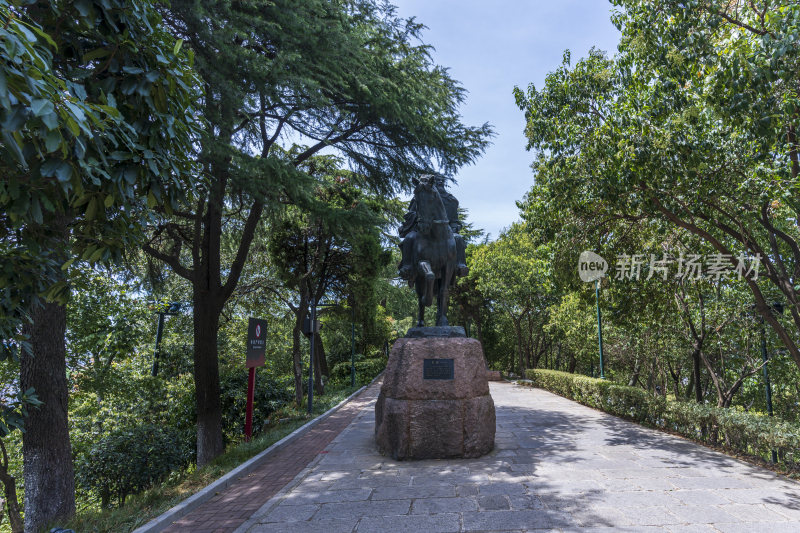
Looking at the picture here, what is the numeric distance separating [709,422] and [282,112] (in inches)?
427

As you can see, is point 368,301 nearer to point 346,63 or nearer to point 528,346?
point 346,63

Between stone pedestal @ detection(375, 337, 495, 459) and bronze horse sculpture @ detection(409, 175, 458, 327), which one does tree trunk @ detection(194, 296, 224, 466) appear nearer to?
stone pedestal @ detection(375, 337, 495, 459)

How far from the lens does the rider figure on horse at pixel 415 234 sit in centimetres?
814

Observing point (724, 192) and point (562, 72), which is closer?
point (724, 192)

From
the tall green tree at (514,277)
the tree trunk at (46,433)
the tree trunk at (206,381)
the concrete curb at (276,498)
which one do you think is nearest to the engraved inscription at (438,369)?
the concrete curb at (276,498)

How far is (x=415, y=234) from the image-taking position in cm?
812

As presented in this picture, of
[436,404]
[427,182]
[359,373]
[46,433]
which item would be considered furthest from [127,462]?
[359,373]

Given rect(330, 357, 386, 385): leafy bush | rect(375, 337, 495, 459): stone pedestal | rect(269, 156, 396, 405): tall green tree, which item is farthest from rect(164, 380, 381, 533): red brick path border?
rect(330, 357, 386, 385): leafy bush

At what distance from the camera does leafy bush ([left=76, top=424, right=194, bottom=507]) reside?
7895 millimetres

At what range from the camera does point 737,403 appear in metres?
23.6

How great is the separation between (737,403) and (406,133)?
24.5 metres

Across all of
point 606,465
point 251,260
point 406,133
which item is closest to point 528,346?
point 251,260

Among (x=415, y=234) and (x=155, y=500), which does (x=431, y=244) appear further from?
(x=155, y=500)

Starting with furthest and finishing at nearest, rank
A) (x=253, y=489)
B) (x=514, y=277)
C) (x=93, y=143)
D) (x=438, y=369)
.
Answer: (x=514, y=277) < (x=438, y=369) < (x=253, y=489) < (x=93, y=143)
